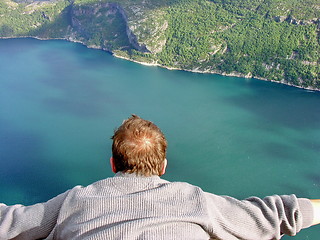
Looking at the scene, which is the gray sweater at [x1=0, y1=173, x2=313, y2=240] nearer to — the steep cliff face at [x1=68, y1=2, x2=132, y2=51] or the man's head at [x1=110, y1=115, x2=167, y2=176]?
the man's head at [x1=110, y1=115, x2=167, y2=176]

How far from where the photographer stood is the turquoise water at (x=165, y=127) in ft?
34.9

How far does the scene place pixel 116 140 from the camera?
641 millimetres

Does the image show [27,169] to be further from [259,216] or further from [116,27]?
[116,27]

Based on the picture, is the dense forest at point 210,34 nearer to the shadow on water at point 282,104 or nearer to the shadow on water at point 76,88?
the shadow on water at point 282,104

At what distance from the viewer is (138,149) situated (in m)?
0.63

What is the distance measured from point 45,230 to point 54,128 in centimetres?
1432

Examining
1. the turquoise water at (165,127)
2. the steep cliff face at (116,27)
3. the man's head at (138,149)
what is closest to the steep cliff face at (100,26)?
the steep cliff face at (116,27)

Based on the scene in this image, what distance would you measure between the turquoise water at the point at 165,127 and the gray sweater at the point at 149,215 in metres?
9.22

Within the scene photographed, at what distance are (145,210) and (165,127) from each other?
13.3 meters

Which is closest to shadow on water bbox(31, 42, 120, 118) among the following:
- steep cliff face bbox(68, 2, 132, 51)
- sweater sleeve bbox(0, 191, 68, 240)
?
steep cliff face bbox(68, 2, 132, 51)

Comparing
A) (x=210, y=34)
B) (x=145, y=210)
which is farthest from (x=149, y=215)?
(x=210, y=34)

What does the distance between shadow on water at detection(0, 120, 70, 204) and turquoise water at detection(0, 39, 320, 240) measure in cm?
4

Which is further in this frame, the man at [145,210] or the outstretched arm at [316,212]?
the outstretched arm at [316,212]

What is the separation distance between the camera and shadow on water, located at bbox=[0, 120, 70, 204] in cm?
989
